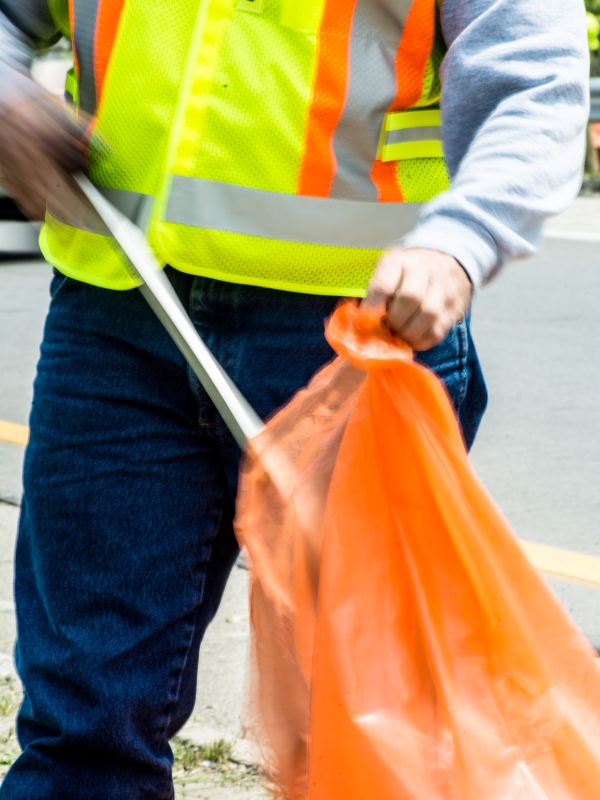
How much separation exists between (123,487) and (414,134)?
1.95ft

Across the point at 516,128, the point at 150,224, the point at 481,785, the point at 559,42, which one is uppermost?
the point at 559,42

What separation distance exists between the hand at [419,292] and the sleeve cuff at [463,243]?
10mm

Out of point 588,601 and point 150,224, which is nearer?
point 150,224

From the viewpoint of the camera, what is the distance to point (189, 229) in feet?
5.39

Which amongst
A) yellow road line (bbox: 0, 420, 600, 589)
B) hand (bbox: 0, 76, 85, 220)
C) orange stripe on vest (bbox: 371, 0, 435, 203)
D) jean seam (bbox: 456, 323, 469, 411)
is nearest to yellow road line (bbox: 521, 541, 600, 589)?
yellow road line (bbox: 0, 420, 600, 589)

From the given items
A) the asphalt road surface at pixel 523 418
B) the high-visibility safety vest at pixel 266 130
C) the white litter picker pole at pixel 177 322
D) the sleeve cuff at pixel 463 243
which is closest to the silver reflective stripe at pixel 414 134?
the high-visibility safety vest at pixel 266 130

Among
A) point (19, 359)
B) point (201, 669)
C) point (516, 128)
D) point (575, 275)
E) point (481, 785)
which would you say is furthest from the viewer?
point (575, 275)

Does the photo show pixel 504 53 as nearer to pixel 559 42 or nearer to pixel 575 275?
pixel 559 42

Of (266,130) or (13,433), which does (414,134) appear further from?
(13,433)

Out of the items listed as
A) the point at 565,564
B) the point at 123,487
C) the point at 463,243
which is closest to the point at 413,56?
the point at 463,243

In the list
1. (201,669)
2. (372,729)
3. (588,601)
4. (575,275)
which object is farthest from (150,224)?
(575,275)

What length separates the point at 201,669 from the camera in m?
3.11

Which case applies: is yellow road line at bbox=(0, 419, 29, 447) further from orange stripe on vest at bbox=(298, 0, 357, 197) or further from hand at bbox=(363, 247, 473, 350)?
hand at bbox=(363, 247, 473, 350)

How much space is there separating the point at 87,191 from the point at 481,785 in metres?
0.85
